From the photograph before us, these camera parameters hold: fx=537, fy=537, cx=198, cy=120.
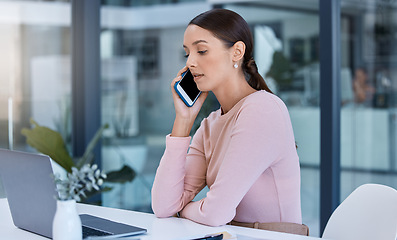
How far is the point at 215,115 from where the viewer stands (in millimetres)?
2254

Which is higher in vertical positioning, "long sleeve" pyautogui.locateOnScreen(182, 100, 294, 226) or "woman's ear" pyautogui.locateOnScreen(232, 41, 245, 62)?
"woman's ear" pyautogui.locateOnScreen(232, 41, 245, 62)

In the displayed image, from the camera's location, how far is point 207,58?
207cm

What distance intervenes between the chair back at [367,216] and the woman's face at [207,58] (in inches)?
26.6

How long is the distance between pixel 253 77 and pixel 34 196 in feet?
3.28

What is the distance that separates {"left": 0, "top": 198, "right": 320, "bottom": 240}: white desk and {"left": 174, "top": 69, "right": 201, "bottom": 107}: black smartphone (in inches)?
19.3

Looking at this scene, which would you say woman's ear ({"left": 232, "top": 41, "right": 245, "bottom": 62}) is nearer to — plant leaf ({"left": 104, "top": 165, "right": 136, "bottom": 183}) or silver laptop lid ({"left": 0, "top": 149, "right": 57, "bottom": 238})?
silver laptop lid ({"left": 0, "top": 149, "right": 57, "bottom": 238})

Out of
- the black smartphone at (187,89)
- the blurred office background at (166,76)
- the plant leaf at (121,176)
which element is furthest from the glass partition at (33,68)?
the black smartphone at (187,89)

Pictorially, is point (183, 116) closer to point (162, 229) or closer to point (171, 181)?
point (171, 181)

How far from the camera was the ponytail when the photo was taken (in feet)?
7.09

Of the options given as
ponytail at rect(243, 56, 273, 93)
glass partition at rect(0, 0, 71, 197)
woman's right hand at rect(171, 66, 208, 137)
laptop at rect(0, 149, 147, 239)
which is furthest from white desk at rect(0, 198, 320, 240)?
glass partition at rect(0, 0, 71, 197)

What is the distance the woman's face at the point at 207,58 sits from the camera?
2.06 metres

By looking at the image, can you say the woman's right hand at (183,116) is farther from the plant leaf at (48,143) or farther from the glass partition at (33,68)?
the glass partition at (33,68)

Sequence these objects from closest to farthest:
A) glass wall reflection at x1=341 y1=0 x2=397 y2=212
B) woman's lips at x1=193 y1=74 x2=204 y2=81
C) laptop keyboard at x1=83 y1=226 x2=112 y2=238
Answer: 1. laptop keyboard at x1=83 y1=226 x2=112 y2=238
2. woman's lips at x1=193 y1=74 x2=204 y2=81
3. glass wall reflection at x1=341 y1=0 x2=397 y2=212

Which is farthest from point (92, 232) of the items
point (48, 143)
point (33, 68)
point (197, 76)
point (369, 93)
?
point (33, 68)
